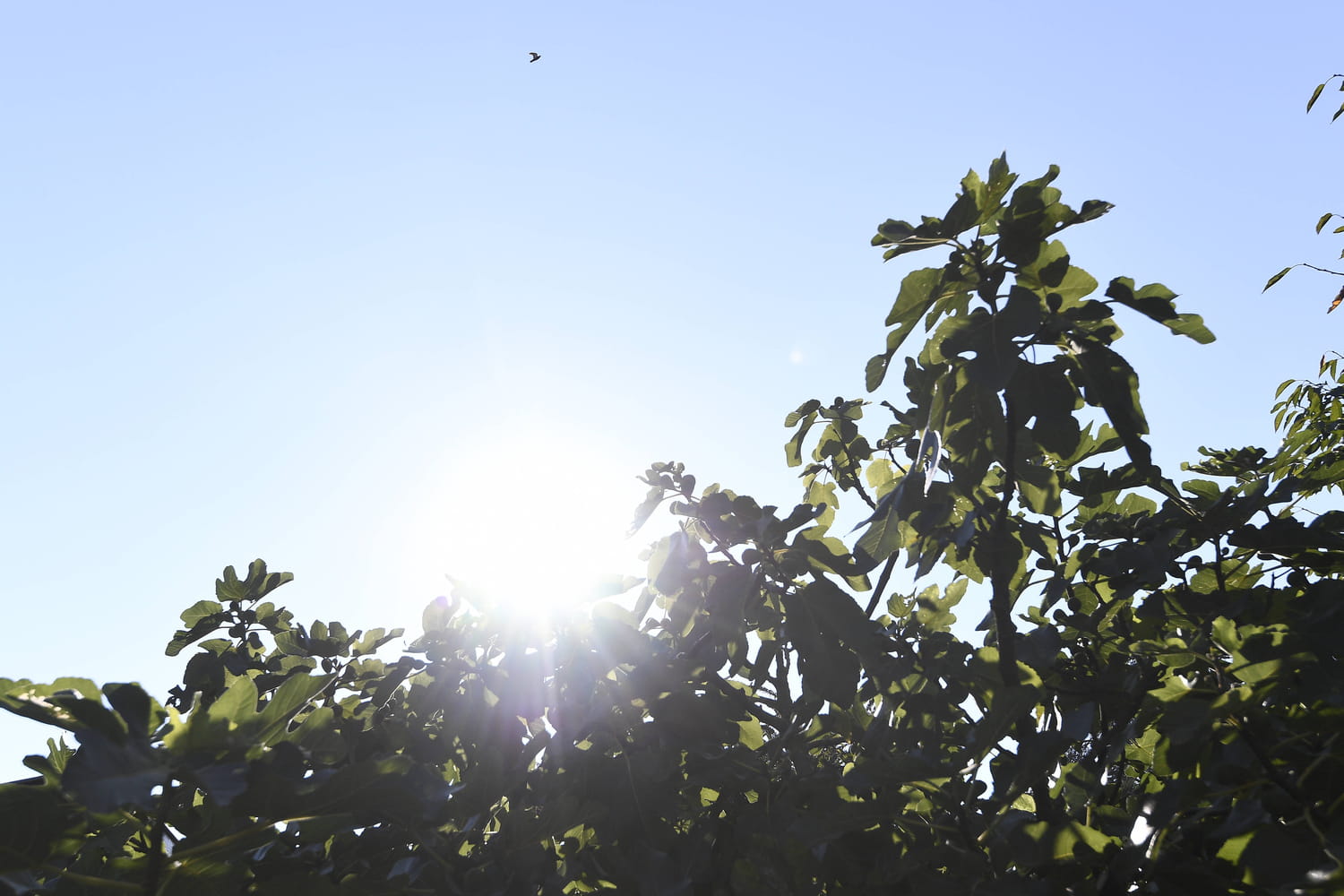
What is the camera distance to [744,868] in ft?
6.96

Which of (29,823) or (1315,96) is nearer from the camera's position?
(29,823)

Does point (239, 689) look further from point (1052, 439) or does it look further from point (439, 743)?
point (1052, 439)

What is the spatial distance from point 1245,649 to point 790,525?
109 cm

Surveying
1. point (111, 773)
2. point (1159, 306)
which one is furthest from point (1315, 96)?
point (111, 773)

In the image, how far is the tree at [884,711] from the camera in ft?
5.51

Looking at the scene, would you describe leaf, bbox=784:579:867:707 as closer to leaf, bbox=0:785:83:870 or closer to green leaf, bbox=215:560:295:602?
leaf, bbox=0:785:83:870

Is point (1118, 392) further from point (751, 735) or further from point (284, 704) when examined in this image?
point (284, 704)

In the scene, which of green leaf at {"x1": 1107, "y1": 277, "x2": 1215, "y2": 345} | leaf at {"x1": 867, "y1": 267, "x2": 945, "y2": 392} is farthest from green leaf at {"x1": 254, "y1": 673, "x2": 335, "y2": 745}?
green leaf at {"x1": 1107, "y1": 277, "x2": 1215, "y2": 345}

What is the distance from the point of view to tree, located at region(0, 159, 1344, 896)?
1679mm

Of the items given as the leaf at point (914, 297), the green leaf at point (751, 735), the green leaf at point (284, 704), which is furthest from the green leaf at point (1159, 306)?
the green leaf at point (284, 704)

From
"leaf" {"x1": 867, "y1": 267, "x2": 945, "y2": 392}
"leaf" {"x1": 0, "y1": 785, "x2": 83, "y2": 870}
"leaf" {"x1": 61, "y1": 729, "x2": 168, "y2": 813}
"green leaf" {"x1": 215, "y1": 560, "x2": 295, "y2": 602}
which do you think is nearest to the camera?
"leaf" {"x1": 61, "y1": 729, "x2": 168, "y2": 813}

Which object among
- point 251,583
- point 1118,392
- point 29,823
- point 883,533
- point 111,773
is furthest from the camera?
point 251,583

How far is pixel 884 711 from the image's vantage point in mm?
2582

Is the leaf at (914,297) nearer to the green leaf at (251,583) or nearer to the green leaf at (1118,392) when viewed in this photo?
the green leaf at (1118,392)
